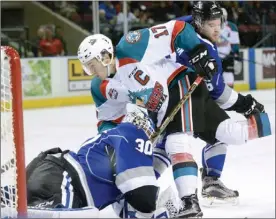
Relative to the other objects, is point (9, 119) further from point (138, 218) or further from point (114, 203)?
point (114, 203)

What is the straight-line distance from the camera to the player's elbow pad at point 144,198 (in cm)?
203


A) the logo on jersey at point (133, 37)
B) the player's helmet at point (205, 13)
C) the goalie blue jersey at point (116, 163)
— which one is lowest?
the goalie blue jersey at point (116, 163)

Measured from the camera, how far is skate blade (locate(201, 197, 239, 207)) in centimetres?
290

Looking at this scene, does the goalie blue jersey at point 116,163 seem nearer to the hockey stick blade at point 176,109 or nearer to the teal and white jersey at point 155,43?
the hockey stick blade at point 176,109

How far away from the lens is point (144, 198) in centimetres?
203

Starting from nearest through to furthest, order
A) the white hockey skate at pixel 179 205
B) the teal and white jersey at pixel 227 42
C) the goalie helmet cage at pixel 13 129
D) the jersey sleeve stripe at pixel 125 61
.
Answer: the goalie helmet cage at pixel 13 129 → the white hockey skate at pixel 179 205 → the jersey sleeve stripe at pixel 125 61 → the teal and white jersey at pixel 227 42

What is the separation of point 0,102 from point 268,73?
7191mm

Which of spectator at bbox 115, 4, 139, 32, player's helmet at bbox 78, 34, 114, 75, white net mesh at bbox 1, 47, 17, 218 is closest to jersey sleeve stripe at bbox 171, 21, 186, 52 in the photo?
player's helmet at bbox 78, 34, 114, 75

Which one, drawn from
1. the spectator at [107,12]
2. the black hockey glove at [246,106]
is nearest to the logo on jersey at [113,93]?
the black hockey glove at [246,106]

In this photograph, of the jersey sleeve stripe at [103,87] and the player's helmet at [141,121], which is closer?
the player's helmet at [141,121]

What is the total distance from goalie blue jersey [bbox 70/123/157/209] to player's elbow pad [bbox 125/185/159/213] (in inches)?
0.6

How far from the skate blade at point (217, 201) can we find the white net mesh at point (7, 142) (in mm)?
1481

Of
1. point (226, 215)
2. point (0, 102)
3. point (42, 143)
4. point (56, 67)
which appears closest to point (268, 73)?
point (56, 67)

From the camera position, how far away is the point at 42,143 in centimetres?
464
